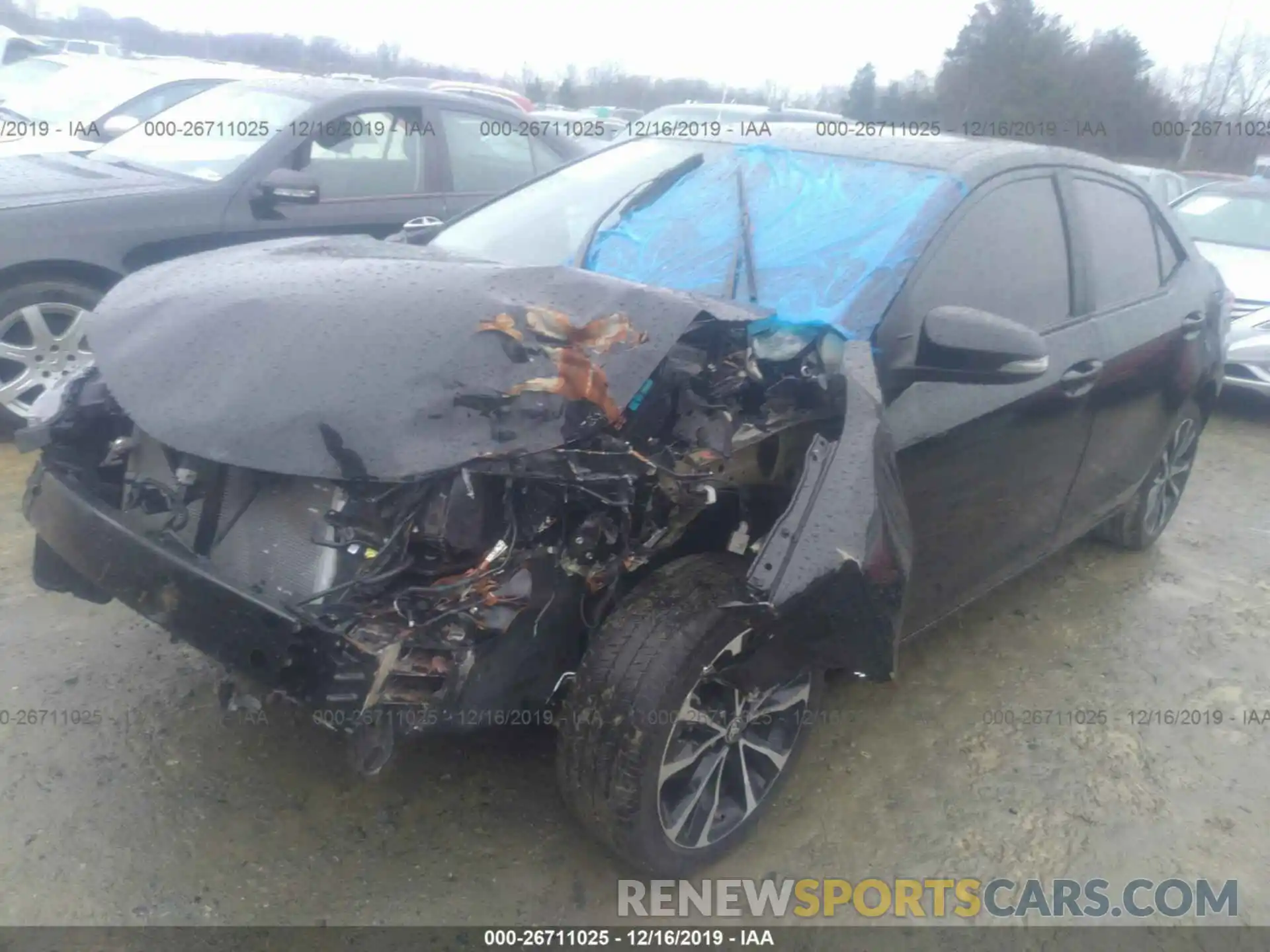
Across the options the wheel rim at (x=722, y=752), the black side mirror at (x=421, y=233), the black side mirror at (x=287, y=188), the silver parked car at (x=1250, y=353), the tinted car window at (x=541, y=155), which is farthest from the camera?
the silver parked car at (x=1250, y=353)

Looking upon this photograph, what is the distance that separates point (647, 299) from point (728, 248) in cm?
71

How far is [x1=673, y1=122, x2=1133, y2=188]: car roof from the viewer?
320cm

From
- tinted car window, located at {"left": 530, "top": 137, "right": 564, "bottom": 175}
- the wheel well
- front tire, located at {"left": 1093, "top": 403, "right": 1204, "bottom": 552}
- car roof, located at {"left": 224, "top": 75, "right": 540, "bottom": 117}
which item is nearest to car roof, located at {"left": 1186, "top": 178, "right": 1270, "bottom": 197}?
front tire, located at {"left": 1093, "top": 403, "right": 1204, "bottom": 552}

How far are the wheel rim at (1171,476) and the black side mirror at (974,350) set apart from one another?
2074 millimetres

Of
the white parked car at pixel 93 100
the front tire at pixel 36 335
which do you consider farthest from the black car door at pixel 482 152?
the white parked car at pixel 93 100

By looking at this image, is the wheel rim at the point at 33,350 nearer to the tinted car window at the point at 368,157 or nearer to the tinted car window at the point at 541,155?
the tinted car window at the point at 368,157

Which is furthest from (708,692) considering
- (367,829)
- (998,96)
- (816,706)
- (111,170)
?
(998,96)

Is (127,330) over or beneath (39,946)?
over

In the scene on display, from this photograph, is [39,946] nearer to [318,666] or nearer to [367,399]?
[318,666]

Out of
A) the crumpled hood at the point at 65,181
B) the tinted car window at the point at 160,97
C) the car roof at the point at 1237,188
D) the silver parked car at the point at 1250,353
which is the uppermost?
the car roof at the point at 1237,188

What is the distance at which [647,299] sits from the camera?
258 centimetres

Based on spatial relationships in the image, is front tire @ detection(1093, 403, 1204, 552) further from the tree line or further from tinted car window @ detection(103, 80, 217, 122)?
the tree line

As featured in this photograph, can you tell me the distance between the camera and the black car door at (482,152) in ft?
19.4

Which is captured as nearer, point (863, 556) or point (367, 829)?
point (863, 556)
